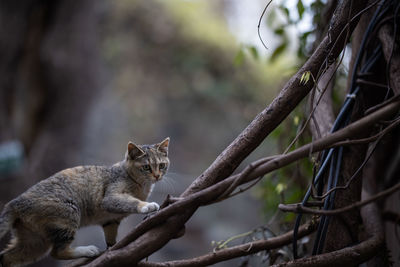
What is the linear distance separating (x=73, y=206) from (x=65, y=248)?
0.19 m

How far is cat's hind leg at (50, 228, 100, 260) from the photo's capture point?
5.81ft

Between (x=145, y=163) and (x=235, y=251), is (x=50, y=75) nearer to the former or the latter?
(x=145, y=163)

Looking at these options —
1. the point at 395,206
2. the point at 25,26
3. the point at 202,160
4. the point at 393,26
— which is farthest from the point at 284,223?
the point at 202,160

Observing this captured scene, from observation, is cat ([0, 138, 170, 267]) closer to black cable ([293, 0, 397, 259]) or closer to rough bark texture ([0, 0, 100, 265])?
black cable ([293, 0, 397, 259])

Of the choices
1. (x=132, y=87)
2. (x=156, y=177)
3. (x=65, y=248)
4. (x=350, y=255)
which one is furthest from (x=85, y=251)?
(x=132, y=87)

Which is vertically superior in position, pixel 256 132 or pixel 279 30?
pixel 279 30

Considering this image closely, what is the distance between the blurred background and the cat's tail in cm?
321

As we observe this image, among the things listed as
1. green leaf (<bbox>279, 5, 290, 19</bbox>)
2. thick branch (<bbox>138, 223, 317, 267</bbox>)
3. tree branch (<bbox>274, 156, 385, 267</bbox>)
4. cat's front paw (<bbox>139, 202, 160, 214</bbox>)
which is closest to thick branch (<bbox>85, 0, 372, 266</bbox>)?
thick branch (<bbox>138, 223, 317, 267</bbox>)

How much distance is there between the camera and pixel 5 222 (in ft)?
5.94

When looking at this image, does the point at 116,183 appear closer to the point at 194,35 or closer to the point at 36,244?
the point at 36,244

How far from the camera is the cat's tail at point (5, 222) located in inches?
70.7

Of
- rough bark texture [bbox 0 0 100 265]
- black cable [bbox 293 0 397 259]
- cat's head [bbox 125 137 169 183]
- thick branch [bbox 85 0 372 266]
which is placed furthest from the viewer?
rough bark texture [bbox 0 0 100 265]

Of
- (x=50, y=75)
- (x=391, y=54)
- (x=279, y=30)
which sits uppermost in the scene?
(x=50, y=75)

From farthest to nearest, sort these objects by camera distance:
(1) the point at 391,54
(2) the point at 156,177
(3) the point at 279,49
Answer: (3) the point at 279,49, (2) the point at 156,177, (1) the point at 391,54
